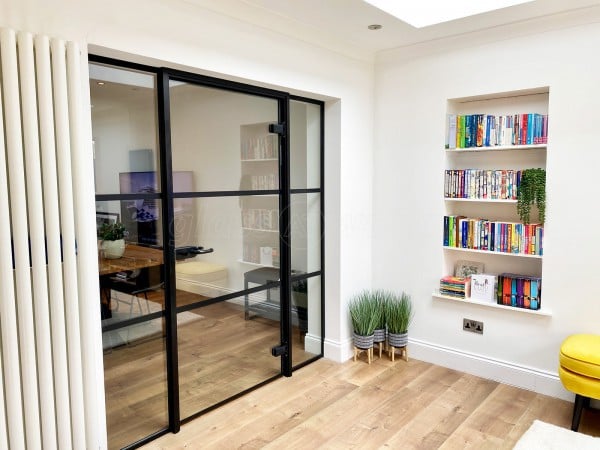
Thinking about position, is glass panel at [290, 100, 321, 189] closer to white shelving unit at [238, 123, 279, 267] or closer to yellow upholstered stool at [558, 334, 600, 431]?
white shelving unit at [238, 123, 279, 267]

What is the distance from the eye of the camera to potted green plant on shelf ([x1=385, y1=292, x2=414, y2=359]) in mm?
3787

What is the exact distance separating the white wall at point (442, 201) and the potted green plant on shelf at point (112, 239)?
222 centimetres

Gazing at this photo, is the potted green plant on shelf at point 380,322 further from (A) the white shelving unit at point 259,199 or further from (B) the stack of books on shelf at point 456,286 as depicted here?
(A) the white shelving unit at point 259,199

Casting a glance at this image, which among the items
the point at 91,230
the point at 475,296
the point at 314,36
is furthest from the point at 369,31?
the point at 91,230

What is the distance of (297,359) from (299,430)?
949mm

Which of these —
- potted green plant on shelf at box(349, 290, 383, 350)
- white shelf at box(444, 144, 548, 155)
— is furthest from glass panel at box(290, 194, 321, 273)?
white shelf at box(444, 144, 548, 155)

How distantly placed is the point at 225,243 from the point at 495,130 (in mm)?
2062

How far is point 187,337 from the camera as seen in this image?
290 centimetres

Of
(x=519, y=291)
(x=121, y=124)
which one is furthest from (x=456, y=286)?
(x=121, y=124)

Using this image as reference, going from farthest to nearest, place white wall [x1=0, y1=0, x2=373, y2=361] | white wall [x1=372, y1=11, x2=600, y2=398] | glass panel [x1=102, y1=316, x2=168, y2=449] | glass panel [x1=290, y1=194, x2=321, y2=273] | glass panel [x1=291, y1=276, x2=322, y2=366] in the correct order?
glass panel [x1=291, y1=276, x2=322, y2=366] < glass panel [x1=290, y1=194, x2=321, y2=273] < white wall [x1=372, y1=11, x2=600, y2=398] < glass panel [x1=102, y1=316, x2=168, y2=449] < white wall [x1=0, y1=0, x2=373, y2=361]

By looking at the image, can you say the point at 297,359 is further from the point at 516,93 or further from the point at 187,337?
the point at 516,93

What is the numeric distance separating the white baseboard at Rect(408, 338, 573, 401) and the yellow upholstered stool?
1.37 ft

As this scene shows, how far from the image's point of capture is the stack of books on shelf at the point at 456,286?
3.55m

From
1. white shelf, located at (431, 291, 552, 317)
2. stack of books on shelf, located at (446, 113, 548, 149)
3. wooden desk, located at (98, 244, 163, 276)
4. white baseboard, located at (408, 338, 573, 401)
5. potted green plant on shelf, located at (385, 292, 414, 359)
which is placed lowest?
white baseboard, located at (408, 338, 573, 401)
